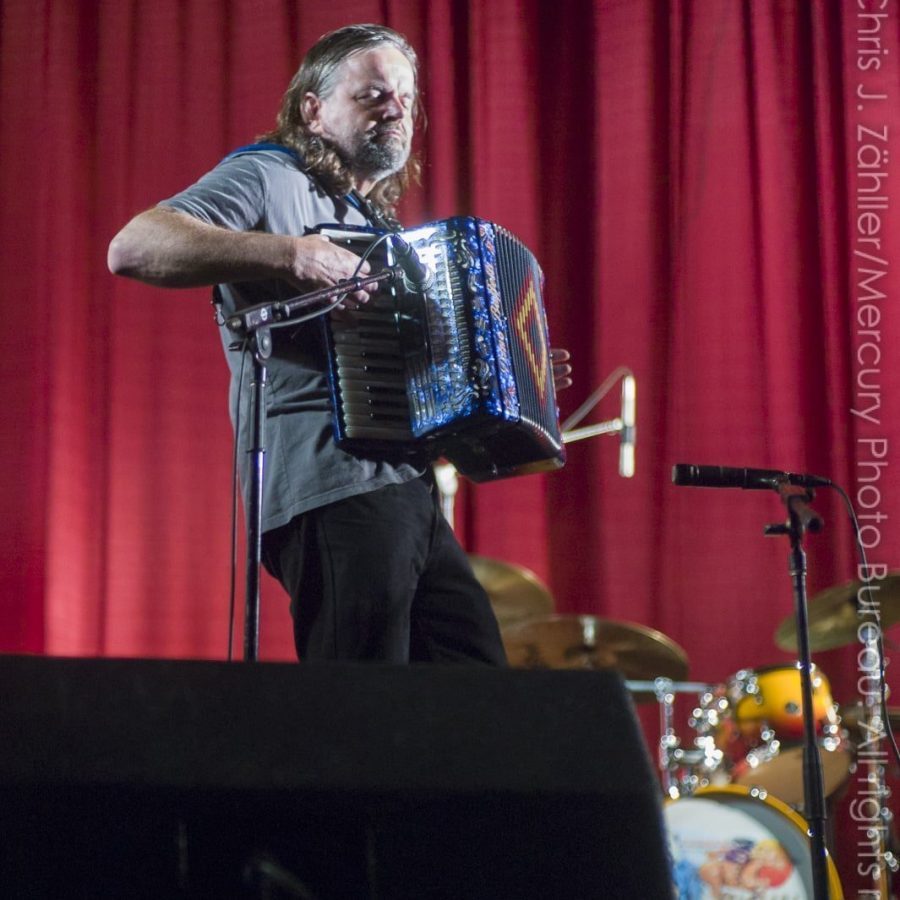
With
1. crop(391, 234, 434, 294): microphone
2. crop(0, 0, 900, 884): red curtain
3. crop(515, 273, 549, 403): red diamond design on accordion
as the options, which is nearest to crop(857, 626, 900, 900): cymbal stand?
crop(0, 0, 900, 884): red curtain

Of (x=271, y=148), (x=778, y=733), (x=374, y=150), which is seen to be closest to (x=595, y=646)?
(x=778, y=733)

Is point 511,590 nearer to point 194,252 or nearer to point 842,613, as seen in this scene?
point 842,613

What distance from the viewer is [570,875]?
3.43 feet

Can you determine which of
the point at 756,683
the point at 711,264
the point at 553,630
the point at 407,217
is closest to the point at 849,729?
the point at 756,683

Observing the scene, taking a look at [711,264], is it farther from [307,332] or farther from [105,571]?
[307,332]

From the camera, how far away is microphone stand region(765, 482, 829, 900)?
2.35m

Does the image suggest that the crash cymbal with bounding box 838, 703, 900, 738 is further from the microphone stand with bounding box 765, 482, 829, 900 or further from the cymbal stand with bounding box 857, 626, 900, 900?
the microphone stand with bounding box 765, 482, 829, 900

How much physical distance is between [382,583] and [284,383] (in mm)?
368

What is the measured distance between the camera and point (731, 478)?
8.11 ft

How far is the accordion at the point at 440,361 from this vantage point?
6.89 ft

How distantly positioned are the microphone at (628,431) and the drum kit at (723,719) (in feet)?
1.68

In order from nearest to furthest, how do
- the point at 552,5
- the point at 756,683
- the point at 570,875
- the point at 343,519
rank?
1. the point at 570,875
2. the point at 343,519
3. the point at 756,683
4. the point at 552,5

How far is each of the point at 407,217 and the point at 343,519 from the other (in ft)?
9.06

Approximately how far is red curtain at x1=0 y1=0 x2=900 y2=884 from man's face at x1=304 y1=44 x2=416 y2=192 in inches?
88.0
